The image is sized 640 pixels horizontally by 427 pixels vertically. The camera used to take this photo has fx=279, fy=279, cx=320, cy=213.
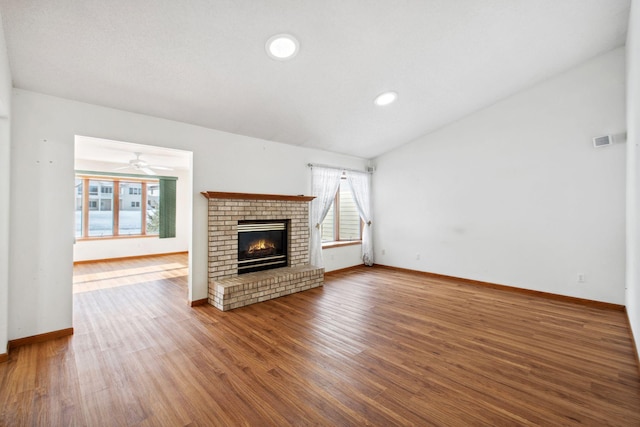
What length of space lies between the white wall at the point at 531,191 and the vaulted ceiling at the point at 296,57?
19.9 inches

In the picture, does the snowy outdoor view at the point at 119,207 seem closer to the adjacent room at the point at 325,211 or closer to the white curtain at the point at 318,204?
the adjacent room at the point at 325,211

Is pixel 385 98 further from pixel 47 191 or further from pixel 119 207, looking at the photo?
pixel 119 207

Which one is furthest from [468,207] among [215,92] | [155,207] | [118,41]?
[155,207]

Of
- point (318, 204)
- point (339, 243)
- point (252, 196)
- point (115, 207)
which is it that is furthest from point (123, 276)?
point (339, 243)

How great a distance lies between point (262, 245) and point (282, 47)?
9.69 ft

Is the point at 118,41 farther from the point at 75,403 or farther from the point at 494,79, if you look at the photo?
the point at 494,79

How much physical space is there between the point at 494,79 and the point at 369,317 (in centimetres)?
365

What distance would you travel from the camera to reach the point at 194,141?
378 centimetres

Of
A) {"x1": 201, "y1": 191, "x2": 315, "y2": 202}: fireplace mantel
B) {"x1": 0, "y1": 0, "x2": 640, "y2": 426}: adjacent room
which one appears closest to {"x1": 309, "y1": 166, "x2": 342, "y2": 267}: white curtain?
{"x1": 0, "y1": 0, "x2": 640, "y2": 426}: adjacent room

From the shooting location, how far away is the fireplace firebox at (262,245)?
14.4 feet

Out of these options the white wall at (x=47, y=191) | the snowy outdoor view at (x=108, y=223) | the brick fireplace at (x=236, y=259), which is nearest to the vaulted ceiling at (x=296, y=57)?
the white wall at (x=47, y=191)

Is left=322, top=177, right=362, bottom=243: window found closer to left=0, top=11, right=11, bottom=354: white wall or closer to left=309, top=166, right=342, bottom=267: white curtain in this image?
left=309, top=166, right=342, bottom=267: white curtain

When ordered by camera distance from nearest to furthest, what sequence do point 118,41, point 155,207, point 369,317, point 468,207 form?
point 118,41 < point 369,317 < point 468,207 < point 155,207

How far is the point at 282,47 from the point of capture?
2.66m
